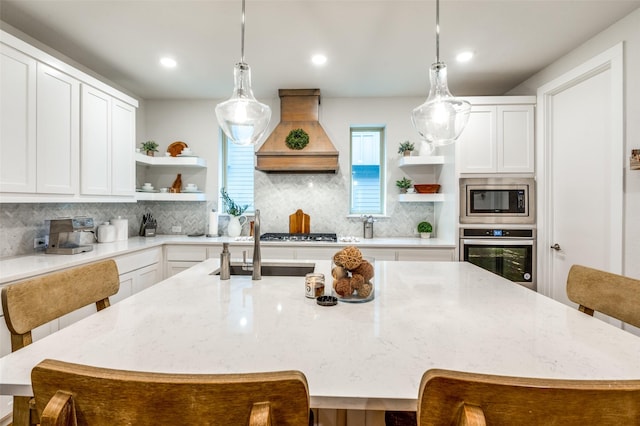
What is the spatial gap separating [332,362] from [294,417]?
11.6 inches

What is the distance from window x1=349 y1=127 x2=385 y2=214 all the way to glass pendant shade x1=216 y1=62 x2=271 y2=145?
7.92 ft

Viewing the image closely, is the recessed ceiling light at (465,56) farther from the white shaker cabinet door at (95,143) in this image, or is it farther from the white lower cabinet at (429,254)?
the white shaker cabinet door at (95,143)

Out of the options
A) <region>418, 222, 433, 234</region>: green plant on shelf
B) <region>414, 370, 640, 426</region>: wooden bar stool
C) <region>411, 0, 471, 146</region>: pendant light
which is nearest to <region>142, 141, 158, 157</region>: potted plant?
<region>411, 0, 471, 146</region>: pendant light

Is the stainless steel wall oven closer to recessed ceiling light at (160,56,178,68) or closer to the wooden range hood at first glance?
the wooden range hood

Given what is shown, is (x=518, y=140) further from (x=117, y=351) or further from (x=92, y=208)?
(x=92, y=208)

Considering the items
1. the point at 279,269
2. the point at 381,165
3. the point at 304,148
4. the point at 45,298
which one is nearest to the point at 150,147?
the point at 304,148

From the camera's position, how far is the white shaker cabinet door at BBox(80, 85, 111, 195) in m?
2.67

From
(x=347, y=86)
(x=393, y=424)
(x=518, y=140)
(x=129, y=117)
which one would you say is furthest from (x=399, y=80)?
(x=393, y=424)

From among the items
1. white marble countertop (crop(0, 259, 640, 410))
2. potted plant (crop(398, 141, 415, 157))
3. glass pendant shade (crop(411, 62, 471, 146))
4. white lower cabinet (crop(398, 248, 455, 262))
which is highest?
potted plant (crop(398, 141, 415, 157))

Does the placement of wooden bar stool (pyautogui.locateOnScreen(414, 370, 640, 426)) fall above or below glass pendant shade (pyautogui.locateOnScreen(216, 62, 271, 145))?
below

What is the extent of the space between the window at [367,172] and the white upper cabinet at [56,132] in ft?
8.47

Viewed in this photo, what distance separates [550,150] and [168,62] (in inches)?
147

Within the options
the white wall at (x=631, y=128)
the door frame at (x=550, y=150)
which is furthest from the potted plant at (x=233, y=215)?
the white wall at (x=631, y=128)

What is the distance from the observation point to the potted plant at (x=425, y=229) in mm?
3764
